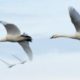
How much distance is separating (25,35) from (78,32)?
9.82 ft

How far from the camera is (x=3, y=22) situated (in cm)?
3778

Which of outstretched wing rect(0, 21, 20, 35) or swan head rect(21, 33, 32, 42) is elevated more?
outstretched wing rect(0, 21, 20, 35)

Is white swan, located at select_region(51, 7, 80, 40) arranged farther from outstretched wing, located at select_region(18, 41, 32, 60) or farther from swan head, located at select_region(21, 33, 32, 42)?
outstretched wing, located at select_region(18, 41, 32, 60)

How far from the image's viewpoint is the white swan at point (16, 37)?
3756 centimetres

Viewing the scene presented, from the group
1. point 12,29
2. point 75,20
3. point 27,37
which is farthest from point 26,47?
point 75,20

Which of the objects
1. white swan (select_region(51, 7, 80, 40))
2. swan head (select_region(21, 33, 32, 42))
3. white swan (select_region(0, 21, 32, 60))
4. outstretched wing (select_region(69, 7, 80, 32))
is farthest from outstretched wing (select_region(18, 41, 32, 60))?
outstretched wing (select_region(69, 7, 80, 32))

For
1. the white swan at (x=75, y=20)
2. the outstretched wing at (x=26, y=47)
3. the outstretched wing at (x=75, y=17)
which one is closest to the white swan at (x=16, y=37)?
the outstretched wing at (x=26, y=47)

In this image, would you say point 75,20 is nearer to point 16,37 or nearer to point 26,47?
point 26,47

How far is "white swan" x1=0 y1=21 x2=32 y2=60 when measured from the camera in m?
37.6

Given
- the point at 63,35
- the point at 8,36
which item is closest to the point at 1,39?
the point at 8,36

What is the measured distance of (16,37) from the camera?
38.5 meters

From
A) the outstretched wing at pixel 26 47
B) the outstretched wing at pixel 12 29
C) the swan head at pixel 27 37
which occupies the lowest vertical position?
the outstretched wing at pixel 26 47

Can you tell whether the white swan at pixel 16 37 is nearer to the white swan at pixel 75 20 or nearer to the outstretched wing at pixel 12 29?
the outstretched wing at pixel 12 29

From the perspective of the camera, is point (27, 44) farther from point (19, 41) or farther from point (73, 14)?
point (73, 14)
